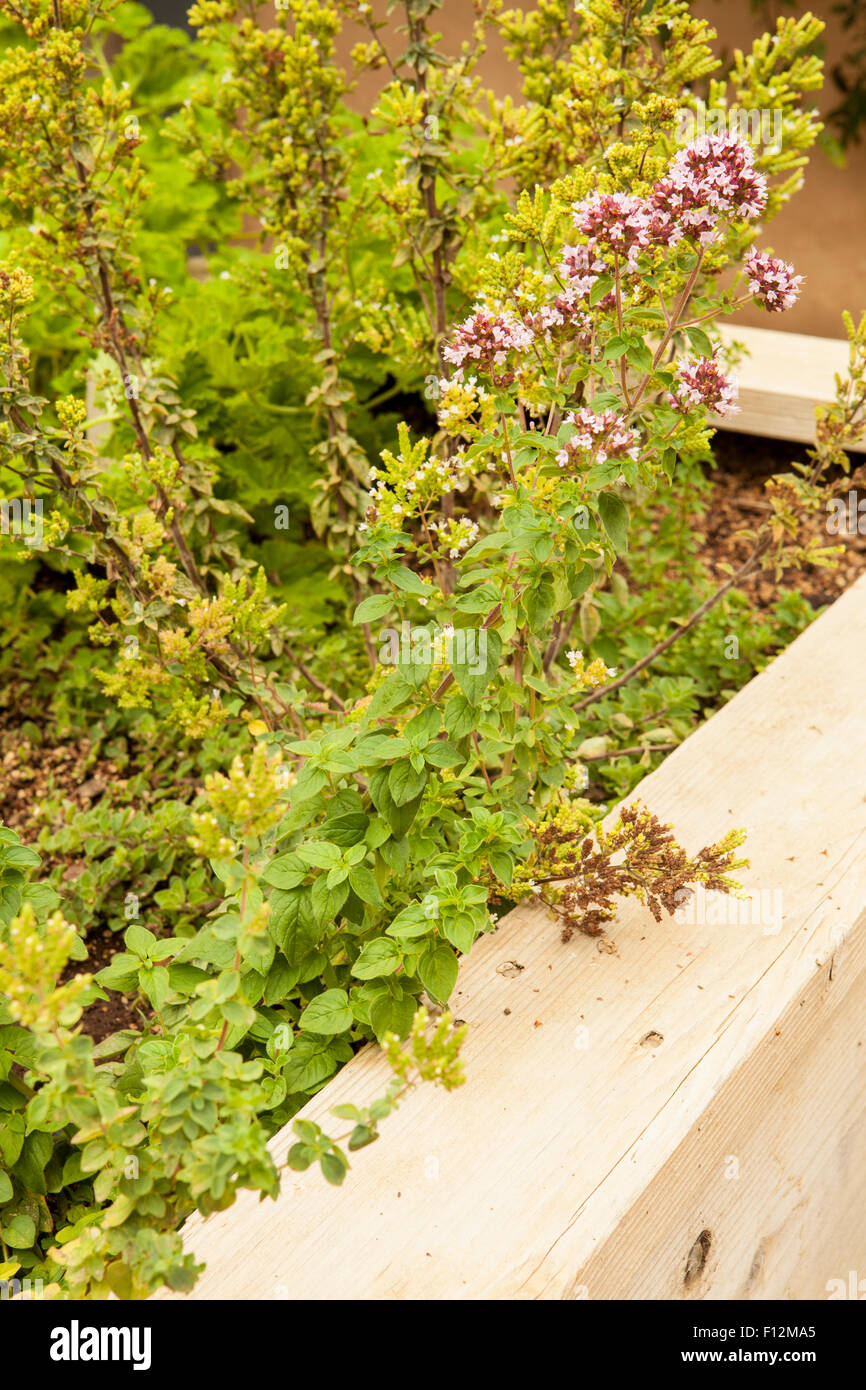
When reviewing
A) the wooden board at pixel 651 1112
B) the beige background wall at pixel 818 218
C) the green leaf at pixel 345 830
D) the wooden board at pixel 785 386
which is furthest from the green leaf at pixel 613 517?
the beige background wall at pixel 818 218

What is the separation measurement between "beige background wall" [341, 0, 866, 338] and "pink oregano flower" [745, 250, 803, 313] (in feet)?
13.9

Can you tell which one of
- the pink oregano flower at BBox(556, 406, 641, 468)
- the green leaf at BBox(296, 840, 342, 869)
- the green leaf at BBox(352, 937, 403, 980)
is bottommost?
the green leaf at BBox(352, 937, 403, 980)

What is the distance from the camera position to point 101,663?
101 inches

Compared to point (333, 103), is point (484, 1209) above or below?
below

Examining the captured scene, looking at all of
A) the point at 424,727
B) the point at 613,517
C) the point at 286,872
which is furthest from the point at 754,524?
the point at 286,872

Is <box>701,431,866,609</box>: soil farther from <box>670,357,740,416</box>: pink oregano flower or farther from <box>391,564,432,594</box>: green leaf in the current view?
<box>391,564,432,594</box>: green leaf

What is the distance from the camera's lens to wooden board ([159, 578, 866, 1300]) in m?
1.17

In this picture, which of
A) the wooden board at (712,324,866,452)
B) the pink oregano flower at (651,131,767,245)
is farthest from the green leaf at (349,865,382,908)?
the wooden board at (712,324,866,452)

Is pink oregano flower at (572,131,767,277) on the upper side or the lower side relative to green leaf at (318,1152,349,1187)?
upper

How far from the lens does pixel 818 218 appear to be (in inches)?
209

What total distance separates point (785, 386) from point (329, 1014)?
2.16 metres
